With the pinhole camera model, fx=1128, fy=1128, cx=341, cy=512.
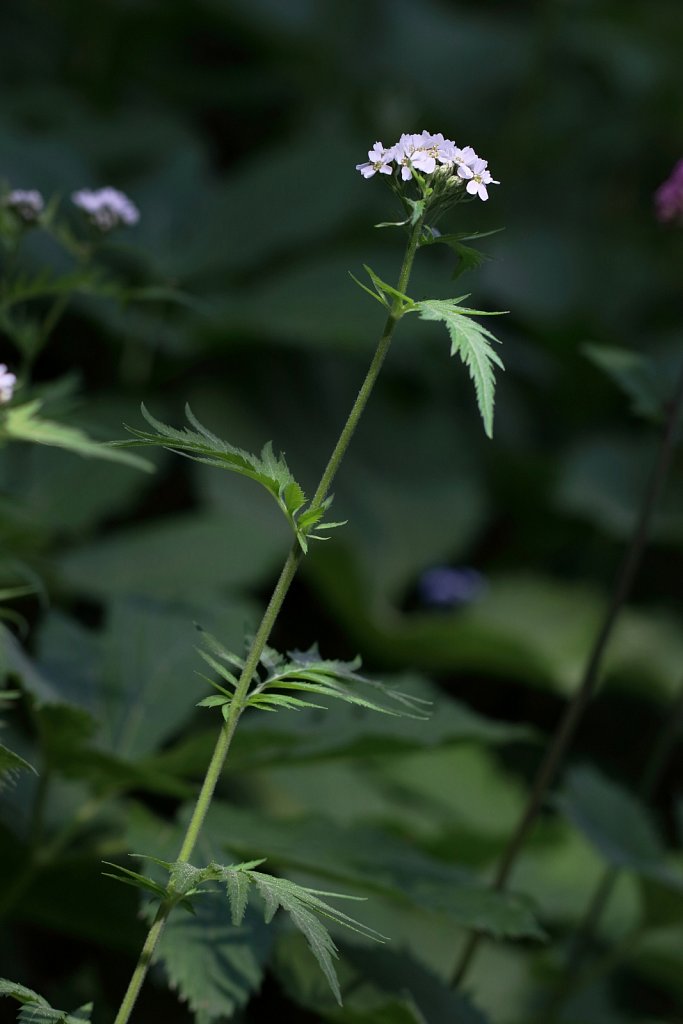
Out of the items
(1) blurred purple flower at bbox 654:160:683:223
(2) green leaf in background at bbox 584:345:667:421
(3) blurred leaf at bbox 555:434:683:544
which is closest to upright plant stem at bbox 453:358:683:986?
(2) green leaf in background at bbox 584:345:667:421

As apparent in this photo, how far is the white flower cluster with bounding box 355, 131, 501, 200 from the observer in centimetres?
78

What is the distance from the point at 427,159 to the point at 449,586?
6.29 ft

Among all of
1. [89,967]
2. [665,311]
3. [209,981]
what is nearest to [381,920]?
[89,967]

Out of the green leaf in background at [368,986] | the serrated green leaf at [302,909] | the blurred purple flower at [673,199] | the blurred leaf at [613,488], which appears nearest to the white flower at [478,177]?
the serrated green leaf at [302,909]

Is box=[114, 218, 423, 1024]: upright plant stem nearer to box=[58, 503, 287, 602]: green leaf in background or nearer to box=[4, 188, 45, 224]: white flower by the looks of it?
box=[4, 188, 45, 224]: white flower

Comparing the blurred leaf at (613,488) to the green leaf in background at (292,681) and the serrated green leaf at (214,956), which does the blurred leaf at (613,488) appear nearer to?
the serrated green leaf at (214,956)

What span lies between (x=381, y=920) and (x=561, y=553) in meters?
1.38

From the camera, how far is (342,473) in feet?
8.99

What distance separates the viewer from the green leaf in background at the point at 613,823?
1.40 metres

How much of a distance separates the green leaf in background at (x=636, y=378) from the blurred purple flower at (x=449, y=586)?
4.08ft

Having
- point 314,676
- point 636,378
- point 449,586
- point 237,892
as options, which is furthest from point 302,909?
point 449,586

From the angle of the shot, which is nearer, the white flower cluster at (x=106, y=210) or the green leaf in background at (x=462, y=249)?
the green leaf in background at (x=462, y=249)

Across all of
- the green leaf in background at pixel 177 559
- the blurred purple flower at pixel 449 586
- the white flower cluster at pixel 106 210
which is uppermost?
the blurred purple flower at pixel 449 586

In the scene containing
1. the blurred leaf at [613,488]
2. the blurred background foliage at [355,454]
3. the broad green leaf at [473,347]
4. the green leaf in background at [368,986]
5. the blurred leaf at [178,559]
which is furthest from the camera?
the blurred leaf at [613,488]
